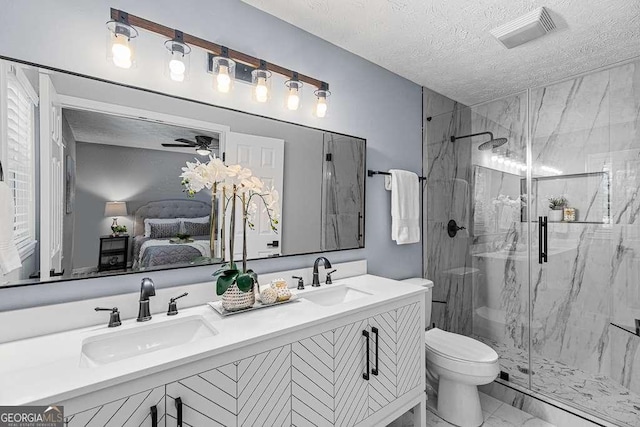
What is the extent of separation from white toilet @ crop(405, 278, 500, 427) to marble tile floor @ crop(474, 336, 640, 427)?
61cm

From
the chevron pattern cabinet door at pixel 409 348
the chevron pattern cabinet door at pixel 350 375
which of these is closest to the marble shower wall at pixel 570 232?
the chevron pattern cabinet door at pixel 409 348

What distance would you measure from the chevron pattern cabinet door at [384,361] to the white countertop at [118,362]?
123 mm

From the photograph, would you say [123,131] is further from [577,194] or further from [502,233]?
[577,194]

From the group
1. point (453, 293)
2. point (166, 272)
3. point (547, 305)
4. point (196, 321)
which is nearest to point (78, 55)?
point (166, 272)

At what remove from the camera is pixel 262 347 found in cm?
110

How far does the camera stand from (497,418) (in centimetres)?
207

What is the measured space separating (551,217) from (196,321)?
2689 mm

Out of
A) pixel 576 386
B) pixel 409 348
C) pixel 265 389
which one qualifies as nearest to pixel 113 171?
pixel 265 389

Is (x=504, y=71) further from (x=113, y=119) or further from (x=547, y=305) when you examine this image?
(x=113, y=119)

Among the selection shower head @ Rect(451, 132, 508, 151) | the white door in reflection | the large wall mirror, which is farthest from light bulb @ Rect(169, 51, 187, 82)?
shower head @ Rect(451, 132, 508, 151)

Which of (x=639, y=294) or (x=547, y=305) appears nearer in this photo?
(x=639, y=294)

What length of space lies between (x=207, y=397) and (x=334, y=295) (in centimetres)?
93

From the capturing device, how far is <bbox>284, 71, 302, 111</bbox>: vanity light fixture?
1732 mm

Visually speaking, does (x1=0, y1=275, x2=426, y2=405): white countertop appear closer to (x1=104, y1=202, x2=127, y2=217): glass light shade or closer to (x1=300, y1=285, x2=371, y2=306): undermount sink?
(x1=300, y1=285, x2=371, y2=306): undermount sink
